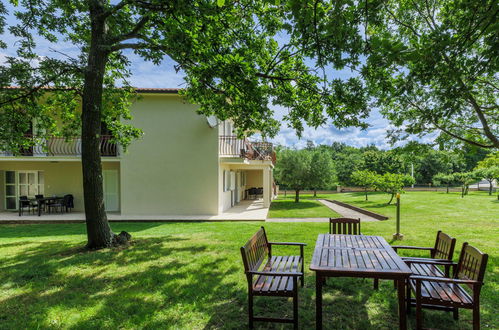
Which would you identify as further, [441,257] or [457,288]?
[441,257]

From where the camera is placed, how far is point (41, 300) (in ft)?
13.8

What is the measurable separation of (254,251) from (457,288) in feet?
8.12

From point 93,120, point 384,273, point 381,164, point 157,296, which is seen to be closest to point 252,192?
point 93,120

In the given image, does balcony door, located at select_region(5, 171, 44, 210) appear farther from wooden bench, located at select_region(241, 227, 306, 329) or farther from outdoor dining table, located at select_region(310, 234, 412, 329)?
outdoor dining table, located at select_region(310, 234, 412, 329)

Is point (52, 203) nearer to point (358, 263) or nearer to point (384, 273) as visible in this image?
point (358, 263)

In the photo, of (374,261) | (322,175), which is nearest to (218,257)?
(374,261)

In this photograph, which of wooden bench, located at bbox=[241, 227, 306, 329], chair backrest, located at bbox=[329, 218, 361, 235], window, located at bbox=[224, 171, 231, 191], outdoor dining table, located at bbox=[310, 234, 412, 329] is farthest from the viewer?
window, located at bbox=[224, 171, 231, 191]

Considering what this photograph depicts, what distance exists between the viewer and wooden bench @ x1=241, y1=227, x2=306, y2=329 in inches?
131

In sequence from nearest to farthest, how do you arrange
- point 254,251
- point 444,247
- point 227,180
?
point 254,251
point 444,247
point 227,180

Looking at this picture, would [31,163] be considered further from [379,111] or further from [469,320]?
[469,320]

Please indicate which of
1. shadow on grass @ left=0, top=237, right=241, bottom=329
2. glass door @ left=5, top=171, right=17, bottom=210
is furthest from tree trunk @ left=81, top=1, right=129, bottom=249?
glass door @ left=5, top=171, right=17, bottom=210

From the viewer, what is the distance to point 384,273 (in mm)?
3055

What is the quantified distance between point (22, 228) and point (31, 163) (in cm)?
595

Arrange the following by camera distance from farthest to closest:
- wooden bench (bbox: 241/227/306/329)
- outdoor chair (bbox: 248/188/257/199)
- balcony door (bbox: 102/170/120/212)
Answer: outdoor chair (bbox: 248/188/257/199), balcony door (bbox: 102/170/120/212), wooden bench (bbox: 241/227/306/329)
